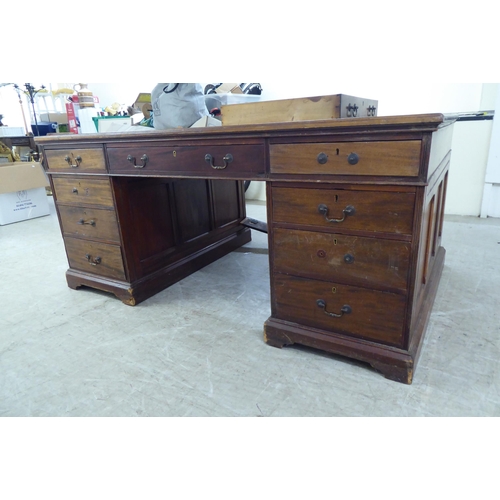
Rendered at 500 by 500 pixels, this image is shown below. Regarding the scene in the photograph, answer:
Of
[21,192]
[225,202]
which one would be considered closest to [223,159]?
[225,202]

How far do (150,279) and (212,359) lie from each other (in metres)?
0.65

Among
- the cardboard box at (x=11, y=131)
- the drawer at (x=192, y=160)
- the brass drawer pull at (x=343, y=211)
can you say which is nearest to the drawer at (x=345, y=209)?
the brass drawer pull at (x=343, y=211)

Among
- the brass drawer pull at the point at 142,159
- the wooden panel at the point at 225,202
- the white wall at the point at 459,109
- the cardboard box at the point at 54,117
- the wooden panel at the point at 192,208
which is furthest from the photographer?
the cardboard box at the point at 54,117

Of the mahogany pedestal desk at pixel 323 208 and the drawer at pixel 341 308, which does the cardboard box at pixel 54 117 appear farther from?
the drawer at pixel 341 308

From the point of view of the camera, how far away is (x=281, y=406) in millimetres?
1072

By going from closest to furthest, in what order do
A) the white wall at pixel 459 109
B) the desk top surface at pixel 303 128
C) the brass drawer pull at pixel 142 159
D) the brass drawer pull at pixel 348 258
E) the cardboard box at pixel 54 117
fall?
the desk top surface at pixel 303 128 < the brass drawer pull at pixel 348 258 < the brass drawer pull at pixel 142 159 < the white wall at pixel 459 109 < the cardboard box at pixel 54 117

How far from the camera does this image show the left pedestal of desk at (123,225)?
1.67 m

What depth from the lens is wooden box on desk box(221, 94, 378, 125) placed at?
1.12 metres

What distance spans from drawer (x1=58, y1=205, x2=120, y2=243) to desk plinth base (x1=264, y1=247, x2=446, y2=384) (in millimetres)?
851

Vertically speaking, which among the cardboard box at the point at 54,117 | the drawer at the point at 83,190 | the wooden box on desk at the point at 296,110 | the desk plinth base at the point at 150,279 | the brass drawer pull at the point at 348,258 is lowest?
the desk plinth base at the point at 150,279

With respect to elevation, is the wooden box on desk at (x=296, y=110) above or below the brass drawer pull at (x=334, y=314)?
above

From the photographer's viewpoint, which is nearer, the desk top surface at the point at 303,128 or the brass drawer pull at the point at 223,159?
the desk top surface at the point at 303,128

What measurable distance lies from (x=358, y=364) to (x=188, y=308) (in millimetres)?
789

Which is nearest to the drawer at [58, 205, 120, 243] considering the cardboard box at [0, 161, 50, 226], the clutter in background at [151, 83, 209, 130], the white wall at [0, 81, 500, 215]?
the clutter in background at [151, 83, 209, 130]
